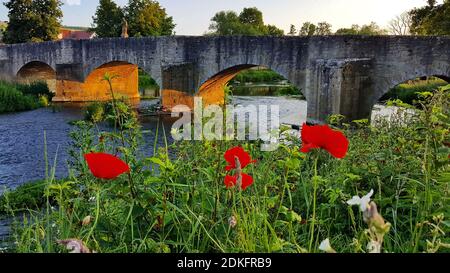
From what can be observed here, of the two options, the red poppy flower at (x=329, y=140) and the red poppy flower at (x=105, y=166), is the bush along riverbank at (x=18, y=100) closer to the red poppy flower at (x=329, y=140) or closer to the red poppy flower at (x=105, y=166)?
the red poppy flower at (x=105, y=166)

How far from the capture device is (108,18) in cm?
3825

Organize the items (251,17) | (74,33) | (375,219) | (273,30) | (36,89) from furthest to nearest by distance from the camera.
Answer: (273,30) → (251,17) → (74,33) → (36,89) → (375,219)

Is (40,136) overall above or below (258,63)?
below

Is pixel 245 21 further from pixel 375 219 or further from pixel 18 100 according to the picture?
pixel 375 219

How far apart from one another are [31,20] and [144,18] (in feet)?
30.0

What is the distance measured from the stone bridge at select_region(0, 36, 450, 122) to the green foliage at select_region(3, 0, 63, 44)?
28.3ft

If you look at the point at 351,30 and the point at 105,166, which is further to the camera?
the point at 351,30

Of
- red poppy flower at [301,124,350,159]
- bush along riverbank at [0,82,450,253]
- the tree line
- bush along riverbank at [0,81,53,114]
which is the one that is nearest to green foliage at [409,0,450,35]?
the tree line

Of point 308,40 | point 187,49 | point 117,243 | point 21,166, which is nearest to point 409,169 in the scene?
point 117,243

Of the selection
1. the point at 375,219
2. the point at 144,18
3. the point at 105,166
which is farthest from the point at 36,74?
the point at 375,219

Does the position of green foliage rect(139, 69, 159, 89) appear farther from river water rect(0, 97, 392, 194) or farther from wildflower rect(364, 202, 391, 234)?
wildflower rect(364, 202, 391, 234)

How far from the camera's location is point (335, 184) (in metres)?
2.63

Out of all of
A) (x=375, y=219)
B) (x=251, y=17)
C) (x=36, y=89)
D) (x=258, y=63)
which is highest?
(x=251, y=17)
